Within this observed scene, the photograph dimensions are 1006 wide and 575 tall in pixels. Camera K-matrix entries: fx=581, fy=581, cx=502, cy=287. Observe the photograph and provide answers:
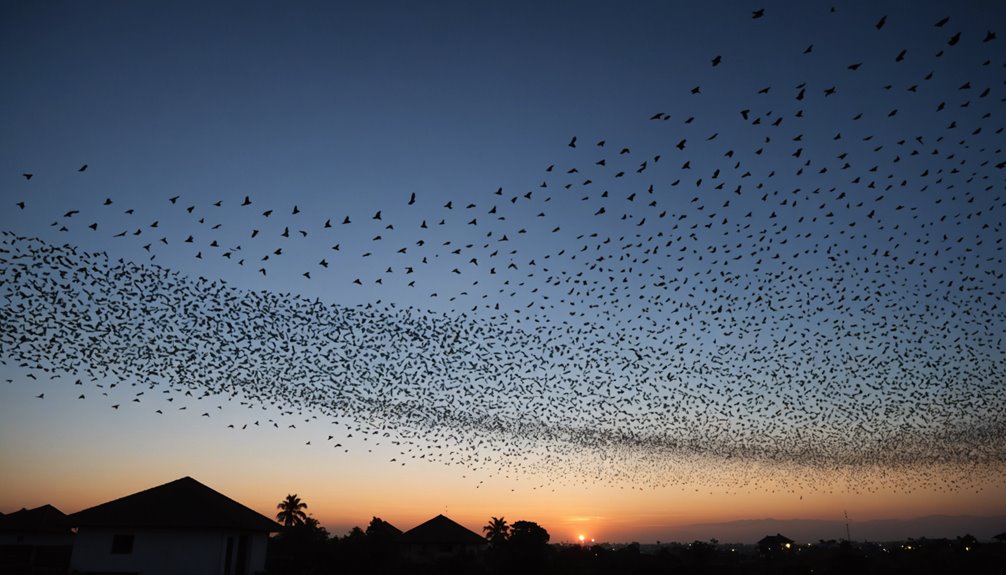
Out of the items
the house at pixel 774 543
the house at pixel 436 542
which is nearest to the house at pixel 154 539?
the house at pixel 436 542

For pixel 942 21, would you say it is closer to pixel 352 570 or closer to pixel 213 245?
pixel 213 245

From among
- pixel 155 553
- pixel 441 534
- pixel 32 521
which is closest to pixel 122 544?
pixel 155 553

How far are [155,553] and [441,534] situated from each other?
26413 mm

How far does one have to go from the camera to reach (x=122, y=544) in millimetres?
27156

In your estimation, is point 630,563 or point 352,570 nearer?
point 352,570

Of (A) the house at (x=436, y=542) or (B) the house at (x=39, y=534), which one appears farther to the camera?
(A) the house at (x=436, y=542)

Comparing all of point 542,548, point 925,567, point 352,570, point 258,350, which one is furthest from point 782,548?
point 258,350

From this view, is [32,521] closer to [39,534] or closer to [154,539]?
[39,534]

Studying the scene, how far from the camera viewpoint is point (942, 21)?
11922mm

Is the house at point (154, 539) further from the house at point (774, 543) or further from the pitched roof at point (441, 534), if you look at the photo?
the house at point (774, 543)

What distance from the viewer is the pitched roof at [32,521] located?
3972 cm

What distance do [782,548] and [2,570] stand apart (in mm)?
118453

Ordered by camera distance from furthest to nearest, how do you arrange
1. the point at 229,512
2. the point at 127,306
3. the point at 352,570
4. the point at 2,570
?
the point at 229,512
the point at 352,570
the point at 2,570
the point at 127,306

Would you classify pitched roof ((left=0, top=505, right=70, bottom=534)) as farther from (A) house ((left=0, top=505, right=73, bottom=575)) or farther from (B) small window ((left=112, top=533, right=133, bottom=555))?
(B) small window ((left=112, top=533, right=133, bottom=555))
